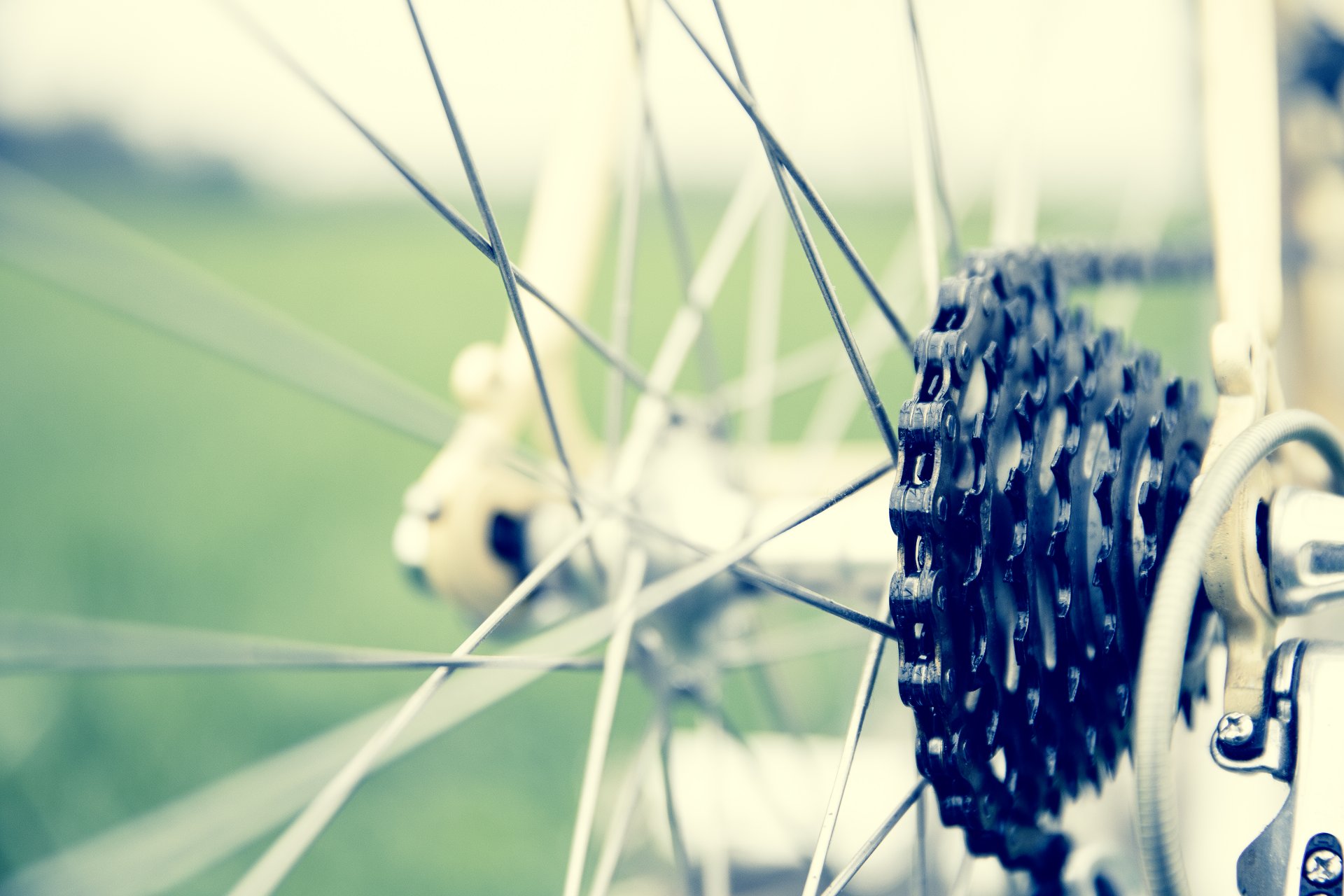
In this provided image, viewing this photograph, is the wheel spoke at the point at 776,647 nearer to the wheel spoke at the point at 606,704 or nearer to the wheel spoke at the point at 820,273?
the wheel spoke at the point at 606,704

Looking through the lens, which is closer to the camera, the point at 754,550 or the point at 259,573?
the point at 754,550

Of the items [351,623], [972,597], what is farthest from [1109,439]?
[351,623]

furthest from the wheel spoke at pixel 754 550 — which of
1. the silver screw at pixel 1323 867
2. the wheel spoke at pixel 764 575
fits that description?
the silver screw at pixel 1323 867

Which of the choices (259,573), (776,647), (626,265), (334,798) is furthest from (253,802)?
(259,573)

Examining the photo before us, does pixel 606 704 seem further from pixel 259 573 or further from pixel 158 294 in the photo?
pixel 259 573

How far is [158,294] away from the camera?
0.86ft

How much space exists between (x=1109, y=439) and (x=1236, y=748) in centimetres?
9

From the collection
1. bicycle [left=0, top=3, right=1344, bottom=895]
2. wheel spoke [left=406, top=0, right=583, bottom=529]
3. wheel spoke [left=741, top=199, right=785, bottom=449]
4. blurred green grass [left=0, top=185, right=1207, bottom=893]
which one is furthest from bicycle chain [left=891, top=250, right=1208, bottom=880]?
blurred green grass [left=0, top=185, right=1207, bottom=893]

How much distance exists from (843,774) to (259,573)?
4.03 feet

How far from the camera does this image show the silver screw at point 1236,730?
0.30 m

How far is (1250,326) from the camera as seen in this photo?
33 cm

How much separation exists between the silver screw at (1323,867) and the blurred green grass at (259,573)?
0.56 meters

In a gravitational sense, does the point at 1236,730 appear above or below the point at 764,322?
below

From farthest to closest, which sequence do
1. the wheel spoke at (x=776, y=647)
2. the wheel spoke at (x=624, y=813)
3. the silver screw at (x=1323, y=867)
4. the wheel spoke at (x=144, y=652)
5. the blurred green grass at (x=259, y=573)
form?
1. the blurred green grass at (x=259, y=573)
2. the wheel spoke at (x=776, y=647)
3. the wheel spoke at (x=624, y=813)
4. the silver screw at (x=1323, y=867)
5. the wheel spoke at (x=144, y=652)
